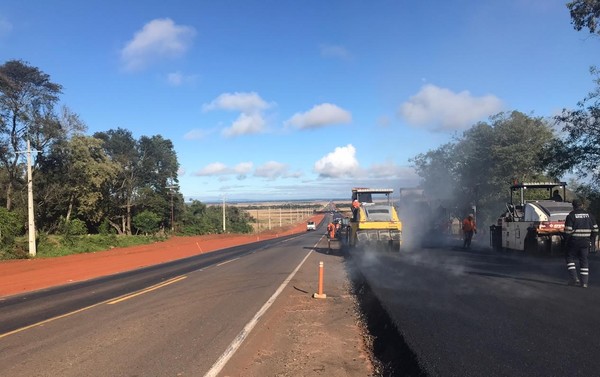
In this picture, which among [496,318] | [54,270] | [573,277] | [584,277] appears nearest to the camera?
[496,318]

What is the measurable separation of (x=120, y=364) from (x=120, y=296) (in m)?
6.69

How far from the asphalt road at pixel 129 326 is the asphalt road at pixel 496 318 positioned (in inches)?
113

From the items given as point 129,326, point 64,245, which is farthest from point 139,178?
point 129,326

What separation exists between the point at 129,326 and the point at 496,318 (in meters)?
6.22

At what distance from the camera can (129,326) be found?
338 inches

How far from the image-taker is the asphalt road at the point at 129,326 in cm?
627

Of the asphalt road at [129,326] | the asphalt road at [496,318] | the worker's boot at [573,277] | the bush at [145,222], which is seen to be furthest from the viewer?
the bush at [145,222]

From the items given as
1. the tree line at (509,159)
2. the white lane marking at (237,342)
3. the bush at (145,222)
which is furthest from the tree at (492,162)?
the bush at (145,222)

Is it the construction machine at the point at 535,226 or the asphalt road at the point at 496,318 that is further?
the construction machine at the point at 535,226

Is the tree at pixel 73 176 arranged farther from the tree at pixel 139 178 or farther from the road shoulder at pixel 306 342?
the road shoulder at pixel 306 342

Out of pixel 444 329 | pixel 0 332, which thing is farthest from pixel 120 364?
pixel 444 329

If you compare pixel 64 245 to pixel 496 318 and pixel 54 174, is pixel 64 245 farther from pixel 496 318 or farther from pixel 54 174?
pixel 496 318

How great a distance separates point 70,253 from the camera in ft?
101

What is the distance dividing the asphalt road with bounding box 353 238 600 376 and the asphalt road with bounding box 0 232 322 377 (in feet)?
9.40
